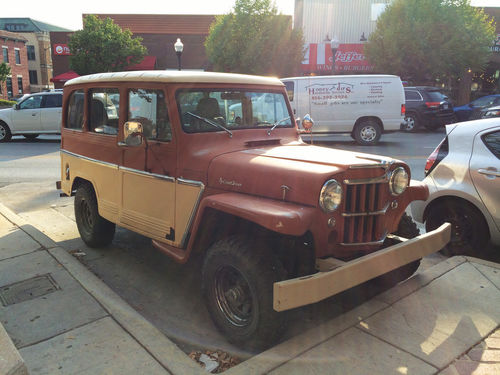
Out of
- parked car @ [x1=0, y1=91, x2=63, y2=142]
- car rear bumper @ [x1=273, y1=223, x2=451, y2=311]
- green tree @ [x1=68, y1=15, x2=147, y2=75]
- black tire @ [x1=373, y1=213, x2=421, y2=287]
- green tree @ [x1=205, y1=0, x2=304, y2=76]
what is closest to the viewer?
car rear bumper @ [x1=273, y1=223, x2=451, y2=311]

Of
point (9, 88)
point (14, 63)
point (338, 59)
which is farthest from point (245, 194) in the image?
point (14, 63)

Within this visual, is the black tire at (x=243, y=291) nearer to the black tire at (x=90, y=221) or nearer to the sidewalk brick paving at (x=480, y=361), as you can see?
the sidewalk brick paving at (x=480, y=361)

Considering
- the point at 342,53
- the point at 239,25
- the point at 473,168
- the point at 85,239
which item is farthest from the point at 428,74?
the point at 85,239

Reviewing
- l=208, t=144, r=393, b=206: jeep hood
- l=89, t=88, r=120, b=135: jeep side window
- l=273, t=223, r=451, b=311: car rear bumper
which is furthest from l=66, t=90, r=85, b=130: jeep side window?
l=273, t=223, r=451, b=311: car rear bumper

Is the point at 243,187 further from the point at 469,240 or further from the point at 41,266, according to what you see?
the point at 469,240

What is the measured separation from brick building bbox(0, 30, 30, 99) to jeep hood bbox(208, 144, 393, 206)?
49.8 m

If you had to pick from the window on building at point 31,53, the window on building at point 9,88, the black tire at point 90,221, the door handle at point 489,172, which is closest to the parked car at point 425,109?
the door handle at point 489,172

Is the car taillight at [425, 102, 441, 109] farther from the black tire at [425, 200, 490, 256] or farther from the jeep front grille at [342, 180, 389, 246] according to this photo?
the jeep front grille at [342, 180, 389, 246]

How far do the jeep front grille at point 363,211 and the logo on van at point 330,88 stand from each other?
426 inches

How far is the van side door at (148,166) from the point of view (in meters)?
3.67

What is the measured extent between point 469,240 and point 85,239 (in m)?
4.46

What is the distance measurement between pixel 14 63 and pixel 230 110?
5389cm

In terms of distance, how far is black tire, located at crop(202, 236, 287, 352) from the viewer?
2.81 metres

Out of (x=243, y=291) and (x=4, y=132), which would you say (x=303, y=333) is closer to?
(x=243, y=291)
